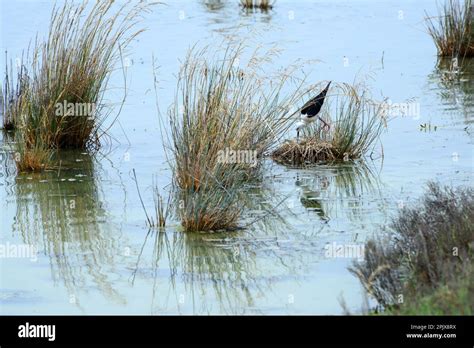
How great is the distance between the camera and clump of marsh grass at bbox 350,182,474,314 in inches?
251

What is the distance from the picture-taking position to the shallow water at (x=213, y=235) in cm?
754

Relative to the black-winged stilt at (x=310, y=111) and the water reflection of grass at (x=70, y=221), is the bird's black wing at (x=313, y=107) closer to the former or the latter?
the black-winged stilt at (x=310, y=111)

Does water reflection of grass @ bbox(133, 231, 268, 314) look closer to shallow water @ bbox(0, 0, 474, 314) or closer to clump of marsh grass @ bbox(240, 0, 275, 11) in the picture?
shallow water @ bbox(0, 0, 474, 314)

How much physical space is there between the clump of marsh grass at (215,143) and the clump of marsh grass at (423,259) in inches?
64.9

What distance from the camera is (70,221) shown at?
9453 millimetres

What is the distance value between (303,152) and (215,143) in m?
A: 1.88

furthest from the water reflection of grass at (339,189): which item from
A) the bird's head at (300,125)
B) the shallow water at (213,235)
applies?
the bird's head at (300,125)

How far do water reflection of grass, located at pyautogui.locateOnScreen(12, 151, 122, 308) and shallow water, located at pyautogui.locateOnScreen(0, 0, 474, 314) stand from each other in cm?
2

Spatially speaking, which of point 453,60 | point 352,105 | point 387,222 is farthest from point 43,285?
point 453,60

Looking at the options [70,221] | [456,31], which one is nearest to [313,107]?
[70,221]

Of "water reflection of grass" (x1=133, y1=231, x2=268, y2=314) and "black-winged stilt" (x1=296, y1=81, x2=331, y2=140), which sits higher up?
"black-winged stilt" (x1=296, y1=81, x2=331, y2=140)

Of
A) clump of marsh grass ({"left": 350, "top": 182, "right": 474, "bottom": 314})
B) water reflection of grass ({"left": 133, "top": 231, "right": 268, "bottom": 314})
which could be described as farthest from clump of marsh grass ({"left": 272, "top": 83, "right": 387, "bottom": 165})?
clump of marsh grass ({"left": 350, "top": 182, "right": 474, "bottom": 314})

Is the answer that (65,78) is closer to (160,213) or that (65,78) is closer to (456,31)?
(160,213)

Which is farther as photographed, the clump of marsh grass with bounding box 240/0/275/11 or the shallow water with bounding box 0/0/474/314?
the clump of marsh grass with bounding box 240/0/275/11
